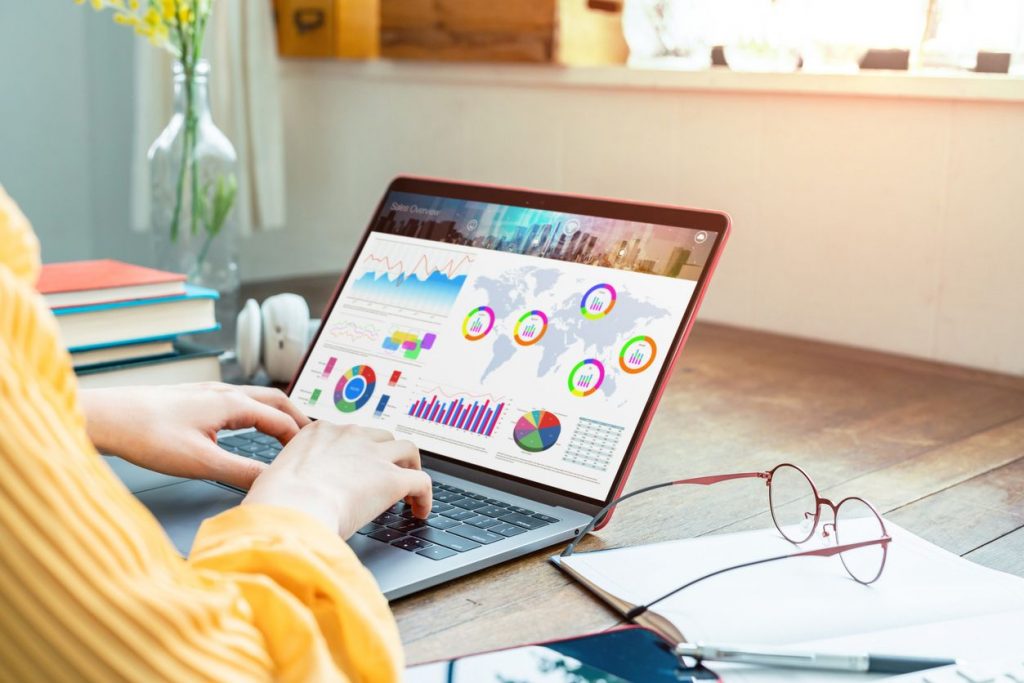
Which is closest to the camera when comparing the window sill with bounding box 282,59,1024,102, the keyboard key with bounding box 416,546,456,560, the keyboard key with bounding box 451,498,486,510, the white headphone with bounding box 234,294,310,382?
the keyboard key with bounding box 416,546,456,560

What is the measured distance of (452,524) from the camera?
31.1 inches

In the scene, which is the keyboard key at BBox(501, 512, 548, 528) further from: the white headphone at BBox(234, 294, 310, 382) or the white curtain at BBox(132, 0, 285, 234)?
the white curtain at BBox(132, 0, 285, 234)

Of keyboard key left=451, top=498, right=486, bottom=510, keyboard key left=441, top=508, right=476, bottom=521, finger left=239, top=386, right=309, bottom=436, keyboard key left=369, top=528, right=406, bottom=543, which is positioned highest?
finger left=239, top=386, right=309, bottom=436

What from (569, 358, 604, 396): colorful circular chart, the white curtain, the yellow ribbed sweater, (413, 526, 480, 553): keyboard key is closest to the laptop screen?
(569, 358, 604, 396): colorful circular chart

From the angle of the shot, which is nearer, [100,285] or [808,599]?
[808,599]

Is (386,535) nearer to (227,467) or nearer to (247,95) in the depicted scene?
(227,467)

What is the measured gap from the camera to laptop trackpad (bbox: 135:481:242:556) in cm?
76

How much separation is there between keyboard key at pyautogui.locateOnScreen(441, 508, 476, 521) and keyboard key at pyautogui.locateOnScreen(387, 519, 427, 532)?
0.09 ft

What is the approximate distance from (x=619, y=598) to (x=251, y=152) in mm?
1727

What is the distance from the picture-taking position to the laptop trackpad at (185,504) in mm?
763

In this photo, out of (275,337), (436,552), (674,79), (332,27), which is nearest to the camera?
(436,552)

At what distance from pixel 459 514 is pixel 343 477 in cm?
14

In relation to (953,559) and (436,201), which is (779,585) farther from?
(436,201)

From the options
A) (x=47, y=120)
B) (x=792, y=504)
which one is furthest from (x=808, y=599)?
(x=47, y=120)
